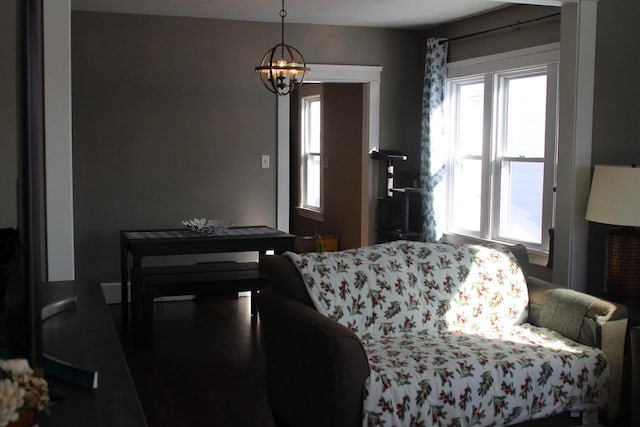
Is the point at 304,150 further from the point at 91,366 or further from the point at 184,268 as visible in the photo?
the point at 91,366

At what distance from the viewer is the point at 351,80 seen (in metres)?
7.00

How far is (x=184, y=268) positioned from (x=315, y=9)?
7.86 ft

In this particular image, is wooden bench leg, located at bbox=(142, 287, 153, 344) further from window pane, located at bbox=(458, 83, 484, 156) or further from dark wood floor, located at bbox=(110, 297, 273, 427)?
window pane, located at bbox=(458, 83, 484, 156)

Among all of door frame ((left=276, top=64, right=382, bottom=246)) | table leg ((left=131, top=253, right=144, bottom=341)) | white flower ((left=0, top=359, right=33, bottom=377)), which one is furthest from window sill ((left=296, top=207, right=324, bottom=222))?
white flower ((left=0, top=359, right=33, bottom=377))

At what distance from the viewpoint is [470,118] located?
21.8 ft

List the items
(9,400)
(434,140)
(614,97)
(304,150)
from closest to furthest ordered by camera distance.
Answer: (9,400), (614,97), (434,140), (304,150)

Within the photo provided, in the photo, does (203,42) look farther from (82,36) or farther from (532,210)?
(532,210)

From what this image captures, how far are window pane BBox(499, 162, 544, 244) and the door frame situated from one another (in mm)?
1504

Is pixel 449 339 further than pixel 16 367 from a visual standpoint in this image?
Yes

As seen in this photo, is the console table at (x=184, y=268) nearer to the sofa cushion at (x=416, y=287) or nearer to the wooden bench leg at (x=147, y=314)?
the wooden bench leg at (x=147, y=314)

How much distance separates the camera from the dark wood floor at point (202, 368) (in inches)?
149

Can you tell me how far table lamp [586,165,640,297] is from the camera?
387cm

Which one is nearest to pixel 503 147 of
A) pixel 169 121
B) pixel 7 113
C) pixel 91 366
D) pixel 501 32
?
pixel 501 32

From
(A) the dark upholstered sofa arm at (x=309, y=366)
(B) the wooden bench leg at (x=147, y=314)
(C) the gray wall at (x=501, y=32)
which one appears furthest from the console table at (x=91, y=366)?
(C) the gray wall at (x=501, y=32)
